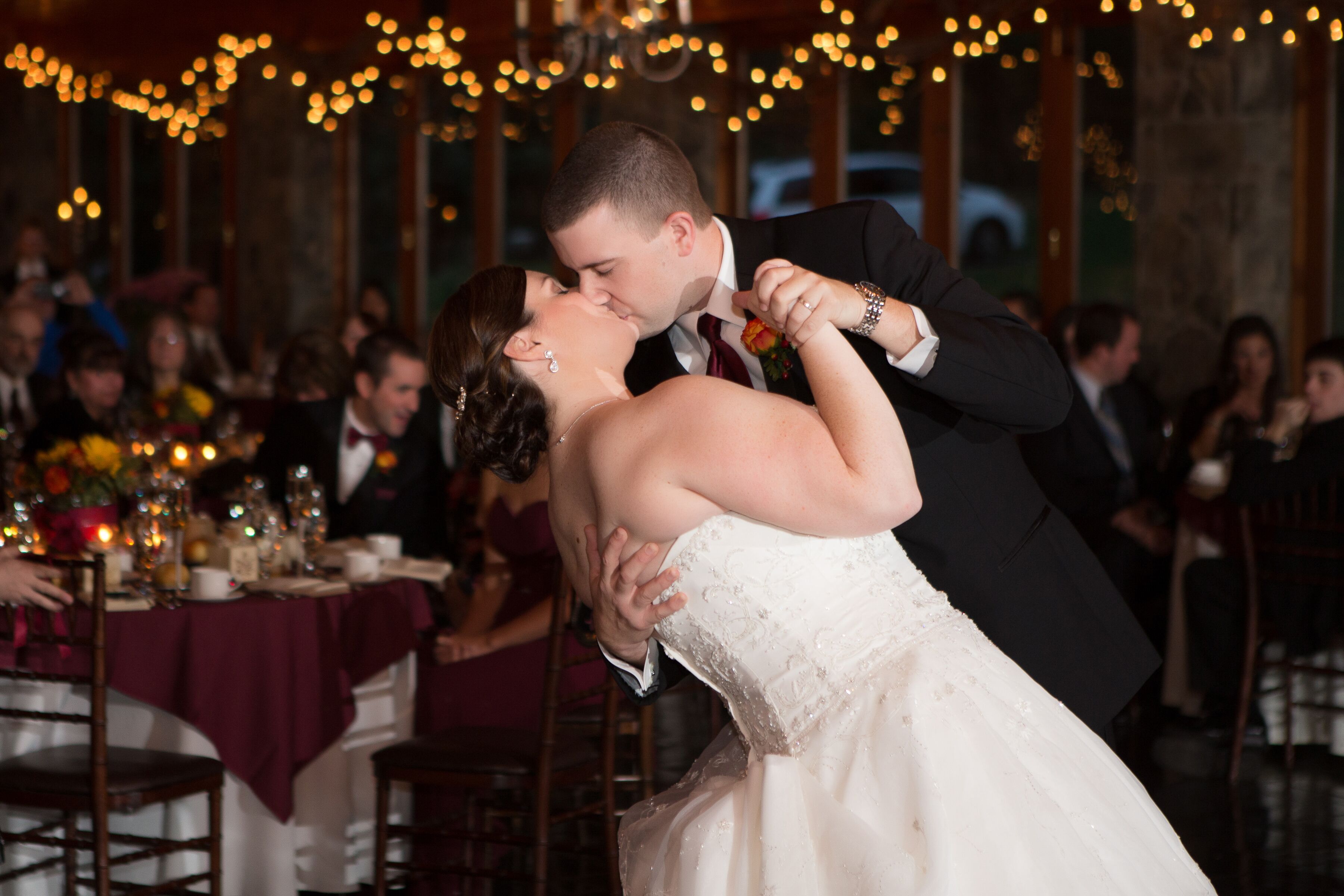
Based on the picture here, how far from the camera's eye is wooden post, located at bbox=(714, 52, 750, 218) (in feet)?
31.7

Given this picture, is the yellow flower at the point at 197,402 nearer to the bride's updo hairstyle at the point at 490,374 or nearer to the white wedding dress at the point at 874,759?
the bride's updo hairstyle at the point at 490,374

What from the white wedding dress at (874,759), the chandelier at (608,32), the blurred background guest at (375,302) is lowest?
the white wedding dress at (874,759)

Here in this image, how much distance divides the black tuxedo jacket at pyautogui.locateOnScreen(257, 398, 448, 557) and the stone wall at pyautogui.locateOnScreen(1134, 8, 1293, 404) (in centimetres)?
446

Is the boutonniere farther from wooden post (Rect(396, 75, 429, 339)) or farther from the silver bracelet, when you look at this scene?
wooden post (Rect(396, 75, 429, 339))

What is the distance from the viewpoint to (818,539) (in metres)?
1.87

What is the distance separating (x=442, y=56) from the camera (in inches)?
368

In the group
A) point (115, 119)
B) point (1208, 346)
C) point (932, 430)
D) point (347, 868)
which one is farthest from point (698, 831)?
point (115, 119)

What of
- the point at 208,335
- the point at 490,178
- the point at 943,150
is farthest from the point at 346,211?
the point at 943,150

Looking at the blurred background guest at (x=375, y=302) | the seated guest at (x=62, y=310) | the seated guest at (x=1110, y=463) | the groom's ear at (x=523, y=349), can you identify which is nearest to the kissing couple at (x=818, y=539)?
the groom's ear at (x=523, y=349)

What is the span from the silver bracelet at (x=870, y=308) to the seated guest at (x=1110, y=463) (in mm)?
3836

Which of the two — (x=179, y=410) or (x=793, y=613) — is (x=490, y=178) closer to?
(x=179, y=410)

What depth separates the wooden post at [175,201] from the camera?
12.4m

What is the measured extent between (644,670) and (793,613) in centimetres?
35

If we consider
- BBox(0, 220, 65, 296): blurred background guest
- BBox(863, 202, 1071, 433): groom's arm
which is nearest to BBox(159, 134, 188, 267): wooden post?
BBox(0, 220, 65, 296): blurred background guest
